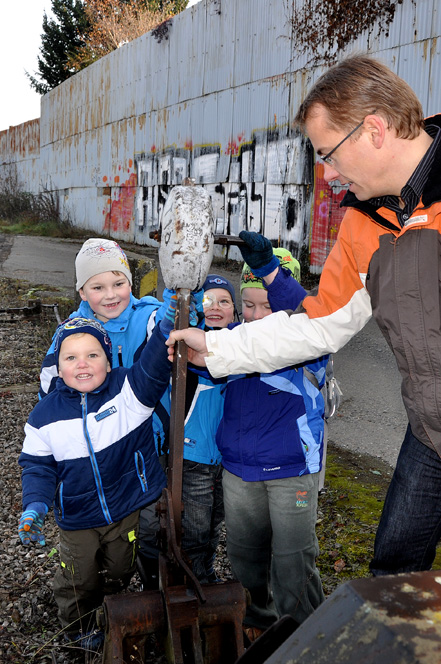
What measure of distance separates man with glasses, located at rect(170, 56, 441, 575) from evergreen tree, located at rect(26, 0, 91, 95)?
115ft

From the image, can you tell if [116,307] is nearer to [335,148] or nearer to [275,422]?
[275,422]

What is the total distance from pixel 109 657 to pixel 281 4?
12.3 metres

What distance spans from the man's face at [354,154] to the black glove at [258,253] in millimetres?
468

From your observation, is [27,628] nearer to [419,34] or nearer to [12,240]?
[419,34]

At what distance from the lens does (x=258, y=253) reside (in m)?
2.52

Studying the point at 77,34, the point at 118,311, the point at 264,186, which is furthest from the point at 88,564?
the point at 77,34

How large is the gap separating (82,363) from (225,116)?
12354 millimetres

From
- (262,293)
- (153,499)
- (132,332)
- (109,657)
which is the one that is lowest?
(109,657)

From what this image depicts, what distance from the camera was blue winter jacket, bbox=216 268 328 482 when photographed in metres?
2.54

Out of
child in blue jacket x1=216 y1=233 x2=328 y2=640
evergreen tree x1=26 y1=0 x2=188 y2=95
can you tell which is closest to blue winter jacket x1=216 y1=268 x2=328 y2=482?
child in blue jacket x1=216 y1=233 x2=328 y2=640

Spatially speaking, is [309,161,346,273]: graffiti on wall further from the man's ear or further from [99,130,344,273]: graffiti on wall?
the man's ear

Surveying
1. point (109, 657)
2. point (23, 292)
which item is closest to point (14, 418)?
point (109, 657)

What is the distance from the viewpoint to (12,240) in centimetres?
2091

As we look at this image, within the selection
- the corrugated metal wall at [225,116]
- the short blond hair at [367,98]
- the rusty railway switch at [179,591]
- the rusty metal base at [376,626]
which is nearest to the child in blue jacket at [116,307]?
the rusty railway switch at [179,591]
